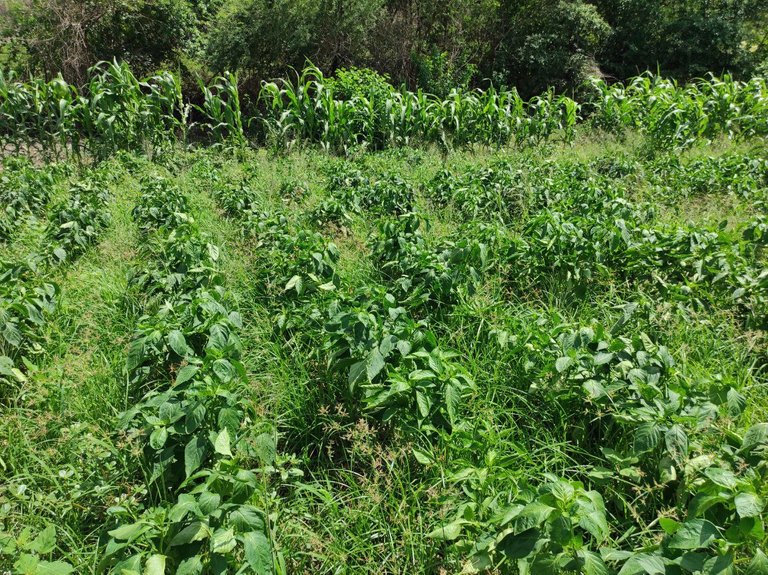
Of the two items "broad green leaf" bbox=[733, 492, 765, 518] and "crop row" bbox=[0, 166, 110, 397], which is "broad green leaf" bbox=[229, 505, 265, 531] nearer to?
"broad green leaf" bbox=[733, 492, 765, 518]

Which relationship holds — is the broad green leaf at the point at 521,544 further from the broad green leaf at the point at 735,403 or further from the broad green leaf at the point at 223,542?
the broad green leaf at the point at 735,403

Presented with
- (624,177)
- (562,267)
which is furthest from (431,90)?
(562,267)

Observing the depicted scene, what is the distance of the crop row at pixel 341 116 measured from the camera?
22.8 ft

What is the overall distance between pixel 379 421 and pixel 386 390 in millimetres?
232

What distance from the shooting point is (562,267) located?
3.27m

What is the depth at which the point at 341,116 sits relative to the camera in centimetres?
743

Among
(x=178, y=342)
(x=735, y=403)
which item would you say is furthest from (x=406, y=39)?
(x=735, y=403)

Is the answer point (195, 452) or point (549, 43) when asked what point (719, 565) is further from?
point (549, 43)

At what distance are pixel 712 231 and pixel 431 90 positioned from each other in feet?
28.3

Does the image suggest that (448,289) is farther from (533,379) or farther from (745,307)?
(745,307)

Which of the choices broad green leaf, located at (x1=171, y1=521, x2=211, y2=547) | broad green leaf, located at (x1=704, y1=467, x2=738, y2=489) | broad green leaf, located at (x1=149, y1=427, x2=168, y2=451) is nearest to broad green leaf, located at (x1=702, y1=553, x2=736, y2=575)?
broad green leaf, located at (x1=704, y1=467, x2=738, y2=489)

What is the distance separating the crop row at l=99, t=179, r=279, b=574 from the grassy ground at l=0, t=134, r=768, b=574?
0.39ft

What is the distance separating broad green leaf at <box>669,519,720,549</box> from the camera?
1.30 m

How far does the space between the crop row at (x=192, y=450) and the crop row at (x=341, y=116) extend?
5.31 meters
